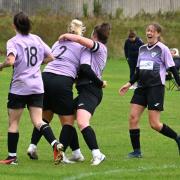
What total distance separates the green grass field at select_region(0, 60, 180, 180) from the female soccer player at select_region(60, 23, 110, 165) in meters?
0.39

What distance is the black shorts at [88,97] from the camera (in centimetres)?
1026

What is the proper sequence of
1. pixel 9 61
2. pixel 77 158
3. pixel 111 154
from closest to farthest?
pixel 9 61, pixel 77 158, pixel 111 154

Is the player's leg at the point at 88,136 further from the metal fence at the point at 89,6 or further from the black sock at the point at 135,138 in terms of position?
the metal fence at the point at 89,6

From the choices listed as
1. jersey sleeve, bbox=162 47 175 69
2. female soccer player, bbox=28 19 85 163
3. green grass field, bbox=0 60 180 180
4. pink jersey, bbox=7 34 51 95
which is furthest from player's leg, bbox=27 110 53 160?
jersey sleeve, bbox=162 47 175 69

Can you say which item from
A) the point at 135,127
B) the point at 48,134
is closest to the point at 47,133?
the point at 48,134

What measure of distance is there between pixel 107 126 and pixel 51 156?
3.92 m

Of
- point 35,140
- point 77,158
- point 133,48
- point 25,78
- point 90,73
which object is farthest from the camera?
point 133,48

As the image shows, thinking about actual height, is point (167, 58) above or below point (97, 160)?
above

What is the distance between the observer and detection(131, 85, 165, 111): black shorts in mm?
10828

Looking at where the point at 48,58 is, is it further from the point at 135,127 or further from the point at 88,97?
the point at 135,127

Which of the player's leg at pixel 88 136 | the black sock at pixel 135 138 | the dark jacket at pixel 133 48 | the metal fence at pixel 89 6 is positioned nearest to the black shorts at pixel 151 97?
the black sock at pixel 135 138

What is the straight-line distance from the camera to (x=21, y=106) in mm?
9969

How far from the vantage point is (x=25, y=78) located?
9.87 metres

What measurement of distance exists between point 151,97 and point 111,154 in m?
1.18
